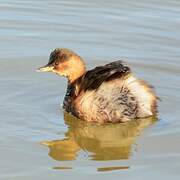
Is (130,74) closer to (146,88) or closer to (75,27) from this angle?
(146,88)

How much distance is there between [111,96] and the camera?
729 centimetres

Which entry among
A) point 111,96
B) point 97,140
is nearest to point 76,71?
point 111,96

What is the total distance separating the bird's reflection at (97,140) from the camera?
676 cm

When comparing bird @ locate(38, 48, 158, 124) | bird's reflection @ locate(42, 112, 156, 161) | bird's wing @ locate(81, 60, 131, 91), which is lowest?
bird's reflection @ locate(42, 112, 156, 161)

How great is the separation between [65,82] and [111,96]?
4.77ft

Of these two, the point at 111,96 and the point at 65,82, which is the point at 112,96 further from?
the point at 65,82

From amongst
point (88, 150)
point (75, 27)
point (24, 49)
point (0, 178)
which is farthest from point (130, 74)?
point (75, 27)

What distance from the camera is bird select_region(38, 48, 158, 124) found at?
7.23 meters

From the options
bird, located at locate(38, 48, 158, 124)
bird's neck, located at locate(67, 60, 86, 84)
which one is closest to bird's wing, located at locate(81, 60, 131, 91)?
bird, located at locate(38, 48, 158, 124)

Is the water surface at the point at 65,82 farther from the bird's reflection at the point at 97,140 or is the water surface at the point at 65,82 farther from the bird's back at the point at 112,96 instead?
the bird's back at the point at 112,96

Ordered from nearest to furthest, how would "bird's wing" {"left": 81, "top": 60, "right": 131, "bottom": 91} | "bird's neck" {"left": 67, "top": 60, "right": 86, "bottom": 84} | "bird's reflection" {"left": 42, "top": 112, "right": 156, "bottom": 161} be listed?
"bird's reflection" {"left": 42, "top": 112, "right": 156, "bottom": 161} < "bird's wing" {"left": 81, "top": 60, "right": 131, "bottom": 91} < "bird's neck" {"left": 67, "top": 60, "right": 86, "bottom": 84}

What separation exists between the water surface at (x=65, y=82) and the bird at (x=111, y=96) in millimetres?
112

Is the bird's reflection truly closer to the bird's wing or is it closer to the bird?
the bird

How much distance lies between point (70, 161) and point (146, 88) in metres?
1.31
